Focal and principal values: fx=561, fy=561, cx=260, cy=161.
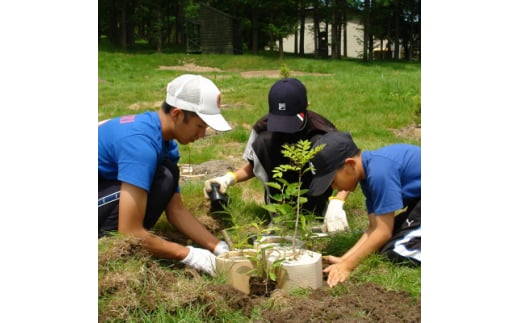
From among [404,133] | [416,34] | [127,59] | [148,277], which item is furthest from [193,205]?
[416,34]

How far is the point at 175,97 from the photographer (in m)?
2.97

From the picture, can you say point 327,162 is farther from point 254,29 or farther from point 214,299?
point 254,29

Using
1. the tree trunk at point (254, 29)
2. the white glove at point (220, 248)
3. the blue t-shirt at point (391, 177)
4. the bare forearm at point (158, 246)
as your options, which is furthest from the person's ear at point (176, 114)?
the tree trunk at point (254, 29)

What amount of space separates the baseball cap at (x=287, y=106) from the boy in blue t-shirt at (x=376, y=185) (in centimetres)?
50

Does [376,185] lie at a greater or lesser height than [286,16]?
lesser

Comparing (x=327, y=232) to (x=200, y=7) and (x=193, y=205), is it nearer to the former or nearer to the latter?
(x=193, y=205)

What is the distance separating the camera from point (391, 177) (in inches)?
116

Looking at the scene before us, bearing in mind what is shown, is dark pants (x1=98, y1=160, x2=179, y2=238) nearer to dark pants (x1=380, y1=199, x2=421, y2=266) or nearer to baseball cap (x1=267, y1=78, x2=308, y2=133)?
baseball cap (x1=267, y1=78, x2=308, y2=133)

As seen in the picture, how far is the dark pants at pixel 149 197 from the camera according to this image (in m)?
3.07

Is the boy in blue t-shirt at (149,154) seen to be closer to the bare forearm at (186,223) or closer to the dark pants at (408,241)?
the bare forearm at (186,223)

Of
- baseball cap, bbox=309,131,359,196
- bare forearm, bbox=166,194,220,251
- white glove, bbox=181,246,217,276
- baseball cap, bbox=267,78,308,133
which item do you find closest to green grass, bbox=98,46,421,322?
white glove, bbox=181,246,217,276

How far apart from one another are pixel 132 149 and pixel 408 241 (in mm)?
1582

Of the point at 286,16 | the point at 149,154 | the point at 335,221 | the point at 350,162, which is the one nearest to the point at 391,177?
the point at 350,162

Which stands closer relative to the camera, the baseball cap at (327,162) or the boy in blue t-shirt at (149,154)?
the boy in blue t-shirt at (149,154)
